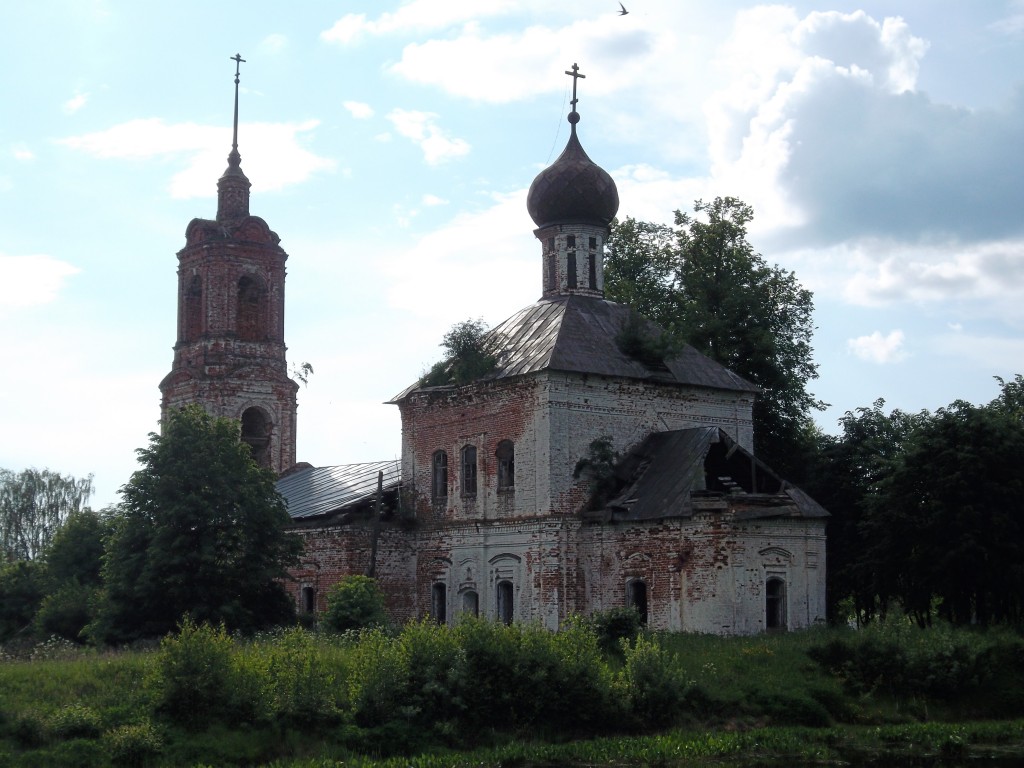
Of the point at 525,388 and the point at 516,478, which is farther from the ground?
the point at 525,388

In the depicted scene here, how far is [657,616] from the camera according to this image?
2358 centimetres

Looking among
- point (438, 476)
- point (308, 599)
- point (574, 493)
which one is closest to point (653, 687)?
point (574, 493)

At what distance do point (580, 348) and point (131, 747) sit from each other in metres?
13.0

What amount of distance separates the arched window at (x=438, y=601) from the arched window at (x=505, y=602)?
6.48 ft

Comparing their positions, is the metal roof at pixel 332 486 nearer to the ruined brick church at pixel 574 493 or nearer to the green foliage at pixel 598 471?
the ruined brick church at pixel 574 493

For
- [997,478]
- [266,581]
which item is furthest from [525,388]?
[997,478]

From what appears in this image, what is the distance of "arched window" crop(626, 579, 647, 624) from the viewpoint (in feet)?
78.8

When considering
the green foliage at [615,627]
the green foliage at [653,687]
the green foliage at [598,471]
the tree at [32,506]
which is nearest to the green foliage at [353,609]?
the green foliage at [615,627]

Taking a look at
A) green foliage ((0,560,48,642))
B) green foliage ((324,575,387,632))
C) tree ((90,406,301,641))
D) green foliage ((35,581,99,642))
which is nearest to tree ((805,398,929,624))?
green foliage ((324,575,387,632))

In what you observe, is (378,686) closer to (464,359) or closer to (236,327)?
(464,359)

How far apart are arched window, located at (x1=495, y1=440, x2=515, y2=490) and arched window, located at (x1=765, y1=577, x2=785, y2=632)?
5.63m

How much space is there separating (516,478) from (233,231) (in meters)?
13.3

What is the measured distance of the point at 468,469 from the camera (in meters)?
27.5

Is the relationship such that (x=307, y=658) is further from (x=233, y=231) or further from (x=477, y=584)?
(x=233, y=231)
